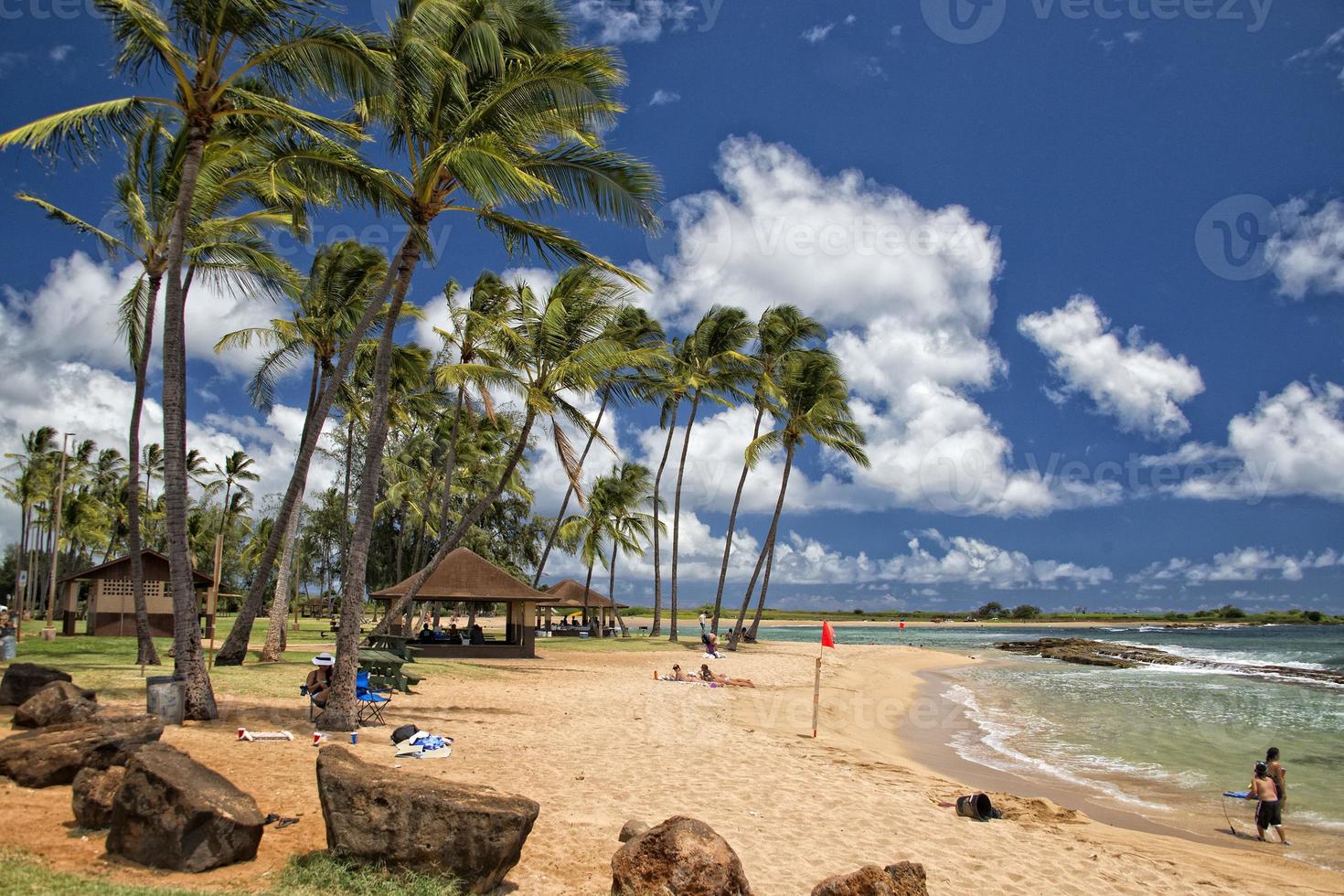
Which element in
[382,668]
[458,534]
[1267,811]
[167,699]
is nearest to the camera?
[167,699]

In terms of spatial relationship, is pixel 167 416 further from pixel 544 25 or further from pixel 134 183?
pixel 544 25

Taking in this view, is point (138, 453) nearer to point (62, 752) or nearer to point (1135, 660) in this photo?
point (62, 752)

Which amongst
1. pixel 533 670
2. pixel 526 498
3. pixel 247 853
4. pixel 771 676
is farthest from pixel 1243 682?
pixel 247 853

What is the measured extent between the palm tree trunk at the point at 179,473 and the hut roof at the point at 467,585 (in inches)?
486

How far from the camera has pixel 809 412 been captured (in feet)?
101

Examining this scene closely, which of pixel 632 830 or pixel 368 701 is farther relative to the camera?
pixel 368 701

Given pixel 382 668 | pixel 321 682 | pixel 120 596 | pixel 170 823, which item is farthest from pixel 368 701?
pixel 120 596

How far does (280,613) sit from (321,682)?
28.1 feet

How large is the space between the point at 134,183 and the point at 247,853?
1223cm

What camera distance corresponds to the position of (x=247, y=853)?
4.76m

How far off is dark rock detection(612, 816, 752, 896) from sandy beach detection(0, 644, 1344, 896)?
539 millimetres

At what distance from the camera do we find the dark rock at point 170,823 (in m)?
4.53

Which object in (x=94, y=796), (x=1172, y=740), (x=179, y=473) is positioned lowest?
(x=1172, y=740)

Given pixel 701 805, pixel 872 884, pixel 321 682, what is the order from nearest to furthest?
1. pixel 872 884
2. pixel 701 805
3. pixel 321 682
